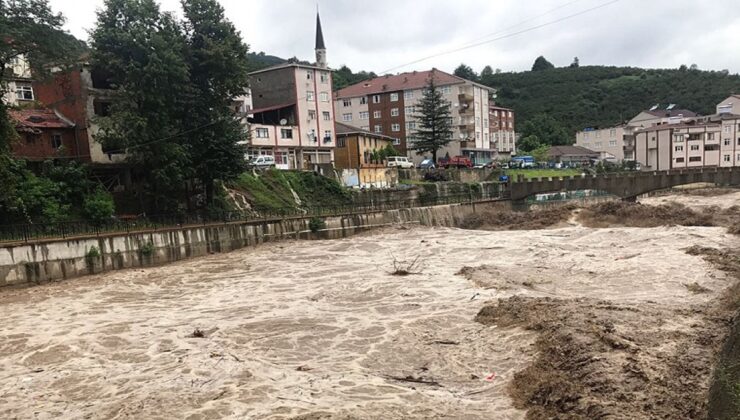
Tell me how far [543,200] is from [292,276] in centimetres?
4067

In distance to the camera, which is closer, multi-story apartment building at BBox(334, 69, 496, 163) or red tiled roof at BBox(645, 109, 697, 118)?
multi-story apartment building at BBox(334, 69, 496, 163)

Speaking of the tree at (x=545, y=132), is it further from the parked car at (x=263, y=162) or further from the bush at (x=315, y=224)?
the bush at (x=315, y=224)

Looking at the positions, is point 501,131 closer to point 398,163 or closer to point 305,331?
point 398,163

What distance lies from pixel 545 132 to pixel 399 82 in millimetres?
45312

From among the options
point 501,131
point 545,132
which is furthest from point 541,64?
point 501,131

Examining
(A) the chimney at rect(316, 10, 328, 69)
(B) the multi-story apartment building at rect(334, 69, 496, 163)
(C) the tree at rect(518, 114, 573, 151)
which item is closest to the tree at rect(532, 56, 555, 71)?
(C) the tree at rect(518, 114, 573, 151)

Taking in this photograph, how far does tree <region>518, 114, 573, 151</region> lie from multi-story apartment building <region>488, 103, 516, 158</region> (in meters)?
5.93

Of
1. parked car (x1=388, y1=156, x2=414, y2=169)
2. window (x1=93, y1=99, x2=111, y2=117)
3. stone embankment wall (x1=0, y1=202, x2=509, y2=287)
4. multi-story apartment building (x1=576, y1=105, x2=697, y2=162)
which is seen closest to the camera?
stone embankment wall (x1=0, y1=202, x2=509, y2=287)

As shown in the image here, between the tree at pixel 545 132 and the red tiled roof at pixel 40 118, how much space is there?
91025mm

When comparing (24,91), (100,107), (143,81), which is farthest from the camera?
(24,91)

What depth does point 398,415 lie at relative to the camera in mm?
8844

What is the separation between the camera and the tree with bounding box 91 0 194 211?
29.8 meters

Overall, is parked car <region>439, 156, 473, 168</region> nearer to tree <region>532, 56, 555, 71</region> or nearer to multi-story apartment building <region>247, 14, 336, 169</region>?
multi-story apartment building <region>247, 14, 336, 169</region>

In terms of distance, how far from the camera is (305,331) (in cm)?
1541
